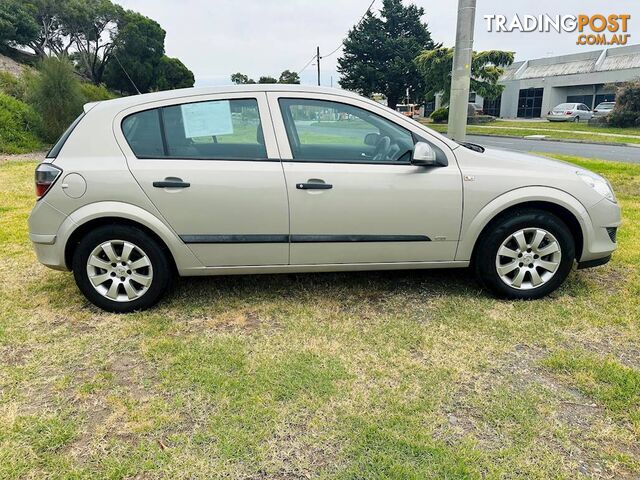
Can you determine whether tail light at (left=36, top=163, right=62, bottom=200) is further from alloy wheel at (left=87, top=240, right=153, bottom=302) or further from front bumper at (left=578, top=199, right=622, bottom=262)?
front bumper at (left=578, top=199, right=622, bottom=262)

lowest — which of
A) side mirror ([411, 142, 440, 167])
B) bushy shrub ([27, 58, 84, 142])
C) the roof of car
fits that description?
side mirror ([411, 142, 440, 167])

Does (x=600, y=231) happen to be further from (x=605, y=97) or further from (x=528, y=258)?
(x=605, y=97)

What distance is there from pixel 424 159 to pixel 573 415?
1.80m

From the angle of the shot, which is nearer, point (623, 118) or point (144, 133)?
point (144, 133)

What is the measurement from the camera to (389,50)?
43375 millimetres

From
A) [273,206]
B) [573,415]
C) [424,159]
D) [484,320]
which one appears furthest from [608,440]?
[273,206]

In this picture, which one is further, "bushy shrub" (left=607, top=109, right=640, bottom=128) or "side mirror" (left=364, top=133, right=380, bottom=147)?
"bushy shrub" (left=607, top=109, right=640, bottom=128)

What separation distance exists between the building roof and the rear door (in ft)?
135

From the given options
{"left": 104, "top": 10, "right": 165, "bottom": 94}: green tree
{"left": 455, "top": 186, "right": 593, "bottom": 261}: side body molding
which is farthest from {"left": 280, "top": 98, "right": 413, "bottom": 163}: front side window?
{"left": 104, "top": 10, "right": 165, "bottom": 94}: green tree

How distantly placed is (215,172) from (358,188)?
1.01 meters

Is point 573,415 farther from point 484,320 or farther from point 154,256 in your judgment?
point 154,256

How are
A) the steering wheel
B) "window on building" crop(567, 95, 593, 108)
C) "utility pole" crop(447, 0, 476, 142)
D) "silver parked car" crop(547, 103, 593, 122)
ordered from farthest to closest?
"window on building" crop(567, 95, 593, 108)
"silver parked car" crop(547, 103, 593, 122)
"utility pole" crop(447, 0, 476, 142)
the steering wheel

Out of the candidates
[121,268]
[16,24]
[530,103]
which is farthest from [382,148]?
[530,103]

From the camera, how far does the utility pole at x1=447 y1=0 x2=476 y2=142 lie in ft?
19.0
